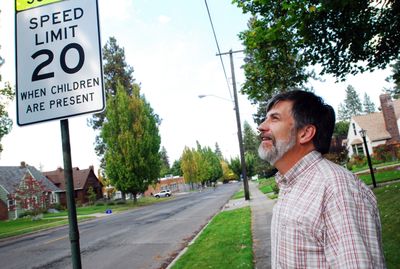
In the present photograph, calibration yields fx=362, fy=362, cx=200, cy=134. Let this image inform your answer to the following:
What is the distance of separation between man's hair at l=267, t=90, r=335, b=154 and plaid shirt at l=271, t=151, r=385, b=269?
0.64 ft

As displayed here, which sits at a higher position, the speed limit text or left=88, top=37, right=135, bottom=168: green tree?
left=88, top=37, right=135, bottom=168: green tree

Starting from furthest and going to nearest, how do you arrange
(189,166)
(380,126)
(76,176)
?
(189,166)
(76,176)
(380,126)

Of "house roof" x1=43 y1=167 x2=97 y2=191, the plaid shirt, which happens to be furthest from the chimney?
A: "house roof" x1=43 y1=167 x2=97 y2=191

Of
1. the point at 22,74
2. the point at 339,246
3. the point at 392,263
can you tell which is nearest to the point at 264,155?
the point at 339,246

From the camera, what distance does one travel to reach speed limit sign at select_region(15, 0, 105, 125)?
2.45 meters

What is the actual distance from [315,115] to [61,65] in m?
1.71

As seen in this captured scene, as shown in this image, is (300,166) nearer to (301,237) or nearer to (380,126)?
(301,237)

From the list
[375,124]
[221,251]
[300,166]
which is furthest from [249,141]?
[300,166]

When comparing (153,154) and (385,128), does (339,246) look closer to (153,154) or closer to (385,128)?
(153,154)

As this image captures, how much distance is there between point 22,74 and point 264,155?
175 centimetres

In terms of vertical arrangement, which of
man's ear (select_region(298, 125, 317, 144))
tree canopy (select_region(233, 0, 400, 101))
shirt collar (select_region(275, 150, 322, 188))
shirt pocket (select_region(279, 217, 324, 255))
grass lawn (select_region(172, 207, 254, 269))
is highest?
tree canopy (select_region(233, 0, 400, 101))

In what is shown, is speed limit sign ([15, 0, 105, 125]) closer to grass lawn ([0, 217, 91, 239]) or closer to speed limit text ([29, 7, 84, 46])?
speed limit text ([29, 7, 84, 46])

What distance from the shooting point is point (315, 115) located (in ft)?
6.54

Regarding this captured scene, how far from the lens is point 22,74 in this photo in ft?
8.28
